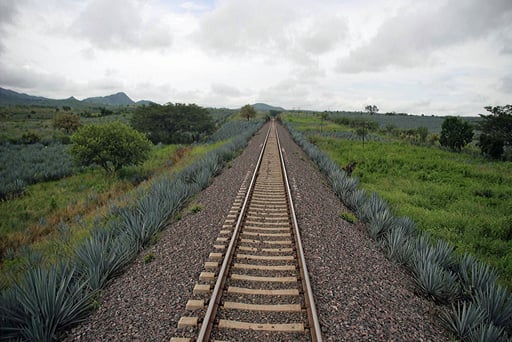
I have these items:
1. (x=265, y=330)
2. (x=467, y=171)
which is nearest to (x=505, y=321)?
(x=265, y=330)

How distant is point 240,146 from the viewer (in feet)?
75.8

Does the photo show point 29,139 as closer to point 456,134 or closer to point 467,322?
point 467,322

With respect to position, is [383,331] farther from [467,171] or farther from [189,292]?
[467,171]

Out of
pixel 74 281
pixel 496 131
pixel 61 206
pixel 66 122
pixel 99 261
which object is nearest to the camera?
pixel 74 281

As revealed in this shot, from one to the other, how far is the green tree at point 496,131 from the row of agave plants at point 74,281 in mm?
28618

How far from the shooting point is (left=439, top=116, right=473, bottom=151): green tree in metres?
27.6

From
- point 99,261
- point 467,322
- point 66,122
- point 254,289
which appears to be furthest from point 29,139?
point 467,322

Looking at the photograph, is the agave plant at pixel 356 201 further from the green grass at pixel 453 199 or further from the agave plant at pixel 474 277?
the agave plant at pixel 474 277

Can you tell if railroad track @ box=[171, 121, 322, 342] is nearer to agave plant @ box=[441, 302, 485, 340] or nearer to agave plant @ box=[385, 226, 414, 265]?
agave plant @ box=[441, 302, 485, 340]

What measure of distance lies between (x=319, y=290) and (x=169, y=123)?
128 ft

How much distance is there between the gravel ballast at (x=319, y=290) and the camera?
3.62 meters

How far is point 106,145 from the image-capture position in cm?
1811

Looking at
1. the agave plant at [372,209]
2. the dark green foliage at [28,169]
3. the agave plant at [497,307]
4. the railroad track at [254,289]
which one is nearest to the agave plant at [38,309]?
the railroad track at [254,289]

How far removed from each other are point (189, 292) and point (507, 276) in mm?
7136
